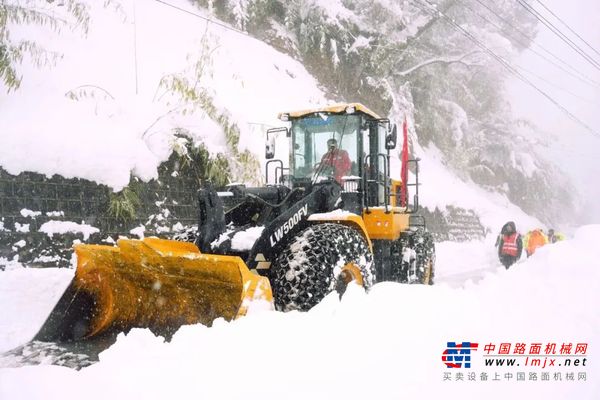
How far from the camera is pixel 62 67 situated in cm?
867

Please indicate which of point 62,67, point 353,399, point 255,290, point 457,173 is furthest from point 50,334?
point 457,173

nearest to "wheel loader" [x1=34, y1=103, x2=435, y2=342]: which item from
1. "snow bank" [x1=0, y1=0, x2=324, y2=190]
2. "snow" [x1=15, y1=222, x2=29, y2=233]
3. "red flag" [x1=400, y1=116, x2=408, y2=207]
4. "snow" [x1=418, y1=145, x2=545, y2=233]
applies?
"red flag" [x1=400, y1=116, x2=408, y2=207]

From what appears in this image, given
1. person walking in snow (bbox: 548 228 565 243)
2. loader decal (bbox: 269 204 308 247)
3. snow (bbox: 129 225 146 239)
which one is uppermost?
loader decal (bbox: 269 204 308 247)

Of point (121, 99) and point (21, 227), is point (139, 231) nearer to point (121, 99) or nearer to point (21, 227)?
point (21, 227)

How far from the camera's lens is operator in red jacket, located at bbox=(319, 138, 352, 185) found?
606 cm

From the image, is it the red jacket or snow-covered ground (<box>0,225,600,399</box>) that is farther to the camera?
the red jacket

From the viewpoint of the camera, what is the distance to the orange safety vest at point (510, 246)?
413 inches

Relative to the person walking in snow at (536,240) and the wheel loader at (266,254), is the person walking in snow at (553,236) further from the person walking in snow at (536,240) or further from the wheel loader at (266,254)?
the wheel loader at (266,254)

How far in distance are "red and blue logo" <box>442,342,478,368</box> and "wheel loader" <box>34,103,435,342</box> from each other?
1.55 meters

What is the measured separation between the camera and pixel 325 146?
6223 millimetres

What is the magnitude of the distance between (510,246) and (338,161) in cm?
610

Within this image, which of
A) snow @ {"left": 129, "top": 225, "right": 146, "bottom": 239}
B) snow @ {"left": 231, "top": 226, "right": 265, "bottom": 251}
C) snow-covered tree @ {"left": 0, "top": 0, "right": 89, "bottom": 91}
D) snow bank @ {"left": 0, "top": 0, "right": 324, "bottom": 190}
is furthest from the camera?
snow @ {"left": 129, "top": 225, "right": 146, "bottom": 239}

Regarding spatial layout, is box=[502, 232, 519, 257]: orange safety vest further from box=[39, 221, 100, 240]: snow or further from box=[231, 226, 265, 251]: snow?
box=[39, 221, 100, 240]: snow

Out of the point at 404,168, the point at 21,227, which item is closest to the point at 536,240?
the point at 404,168
